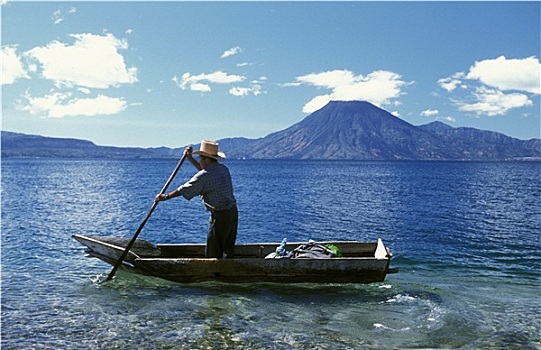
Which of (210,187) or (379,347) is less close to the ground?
(210,187)

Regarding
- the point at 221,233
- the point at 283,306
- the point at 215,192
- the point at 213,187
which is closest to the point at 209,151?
the point at 213,187

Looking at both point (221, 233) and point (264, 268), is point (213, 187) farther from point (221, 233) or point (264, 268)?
point (264, 268)

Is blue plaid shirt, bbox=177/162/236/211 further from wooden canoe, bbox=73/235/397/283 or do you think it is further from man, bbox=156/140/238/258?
wooden canoe, bbox=73/235/397/283

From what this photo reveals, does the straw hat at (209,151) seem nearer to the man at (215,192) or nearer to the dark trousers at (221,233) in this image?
the man at (215,192)

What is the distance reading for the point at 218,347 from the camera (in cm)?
892

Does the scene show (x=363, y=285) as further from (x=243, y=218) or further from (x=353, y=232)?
(x=243, y=218)

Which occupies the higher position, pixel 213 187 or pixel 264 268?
pixel 213 187

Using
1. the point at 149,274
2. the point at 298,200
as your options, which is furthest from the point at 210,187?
the point at 298,200

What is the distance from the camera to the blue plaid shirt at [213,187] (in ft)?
39.5

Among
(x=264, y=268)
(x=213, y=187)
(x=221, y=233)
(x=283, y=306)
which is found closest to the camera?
(x=283, y=306)

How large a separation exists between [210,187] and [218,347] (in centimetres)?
432

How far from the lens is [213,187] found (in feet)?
40.3

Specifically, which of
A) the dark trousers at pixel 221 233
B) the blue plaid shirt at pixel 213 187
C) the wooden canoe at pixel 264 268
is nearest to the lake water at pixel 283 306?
the wooden canoe at pixel 264 268

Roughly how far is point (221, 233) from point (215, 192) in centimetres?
110
